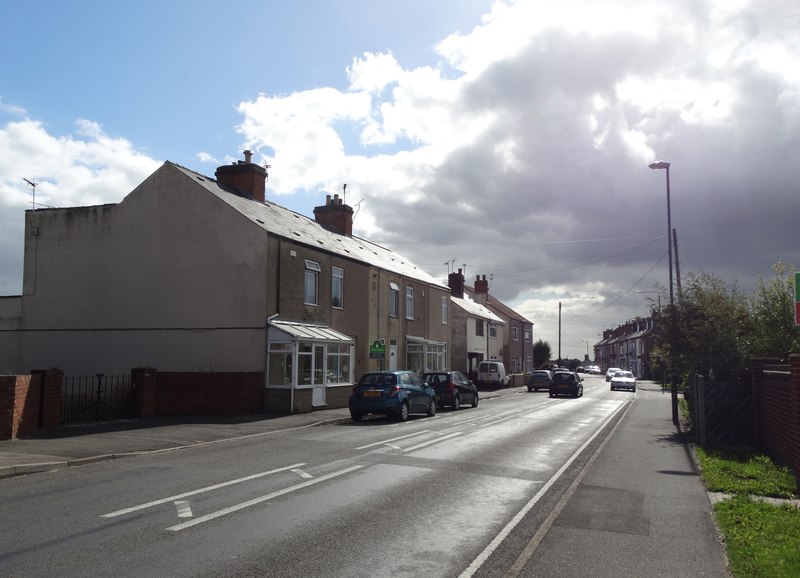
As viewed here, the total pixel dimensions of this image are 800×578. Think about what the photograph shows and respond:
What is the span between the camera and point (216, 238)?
961 inches

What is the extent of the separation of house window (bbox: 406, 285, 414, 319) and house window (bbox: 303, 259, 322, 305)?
10085 mm

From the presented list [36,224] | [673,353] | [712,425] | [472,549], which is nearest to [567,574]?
[472,549]

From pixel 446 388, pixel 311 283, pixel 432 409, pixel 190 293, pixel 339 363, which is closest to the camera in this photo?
pixel 432 409

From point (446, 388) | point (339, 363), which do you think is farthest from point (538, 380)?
point (339, 363)

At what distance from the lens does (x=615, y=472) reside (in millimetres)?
11422

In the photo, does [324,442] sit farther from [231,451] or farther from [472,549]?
[472,549]

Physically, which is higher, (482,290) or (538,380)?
(482,290)

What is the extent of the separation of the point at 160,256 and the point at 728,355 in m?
19.4

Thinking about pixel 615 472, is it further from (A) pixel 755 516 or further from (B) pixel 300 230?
(B) pixel 300 230

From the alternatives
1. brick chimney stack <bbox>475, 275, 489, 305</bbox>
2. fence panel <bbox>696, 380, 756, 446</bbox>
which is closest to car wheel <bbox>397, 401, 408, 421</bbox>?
fence panel <bbox>696, 380, 756, 446</bbox>

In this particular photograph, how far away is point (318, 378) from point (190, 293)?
560cm

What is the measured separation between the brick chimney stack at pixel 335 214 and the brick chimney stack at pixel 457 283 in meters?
19.3

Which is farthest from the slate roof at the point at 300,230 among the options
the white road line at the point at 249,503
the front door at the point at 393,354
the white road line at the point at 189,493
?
the white road line at the point at 249,503

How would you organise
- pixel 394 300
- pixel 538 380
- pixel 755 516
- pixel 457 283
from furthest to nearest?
pixel 457 283
pixel 538 380
pixel 394 300
pixel 755 516
